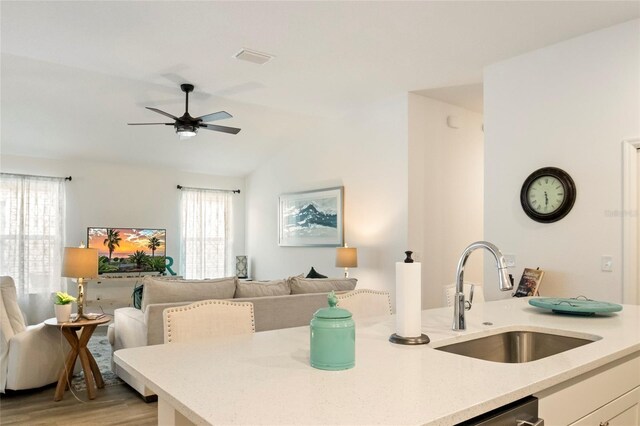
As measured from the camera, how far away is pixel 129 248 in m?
7.64

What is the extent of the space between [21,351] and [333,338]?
351cm

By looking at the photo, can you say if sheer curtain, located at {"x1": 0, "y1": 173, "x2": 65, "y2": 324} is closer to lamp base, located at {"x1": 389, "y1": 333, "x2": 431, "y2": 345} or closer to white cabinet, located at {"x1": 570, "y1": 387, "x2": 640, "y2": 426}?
lamp base, located at {"x1": 389, "y1": 333, "x2": 431, "y2": 345}

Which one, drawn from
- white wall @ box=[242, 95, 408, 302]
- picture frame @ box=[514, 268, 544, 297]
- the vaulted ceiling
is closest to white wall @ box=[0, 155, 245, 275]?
the vaulted ceiling

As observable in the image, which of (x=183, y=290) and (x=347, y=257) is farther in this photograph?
(x=347, y=257)

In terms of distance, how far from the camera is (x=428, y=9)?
3535 millimetres

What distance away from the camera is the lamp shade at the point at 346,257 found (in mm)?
6075

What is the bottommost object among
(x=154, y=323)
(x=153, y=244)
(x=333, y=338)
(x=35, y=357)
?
(x=35, y=357)

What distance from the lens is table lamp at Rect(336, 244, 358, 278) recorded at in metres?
6.08

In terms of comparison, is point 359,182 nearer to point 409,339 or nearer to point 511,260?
point 511,260

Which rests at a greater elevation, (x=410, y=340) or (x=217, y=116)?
(x=217, y=116)

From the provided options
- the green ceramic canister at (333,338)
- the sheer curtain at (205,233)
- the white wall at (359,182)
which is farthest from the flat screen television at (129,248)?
the green ceramic canister at (333,338)

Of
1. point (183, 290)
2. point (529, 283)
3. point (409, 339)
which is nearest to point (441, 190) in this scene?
point (529, 283)

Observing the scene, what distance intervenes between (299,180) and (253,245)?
6.11ft

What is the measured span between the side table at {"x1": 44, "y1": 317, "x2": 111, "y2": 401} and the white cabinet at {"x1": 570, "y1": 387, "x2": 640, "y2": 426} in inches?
138
